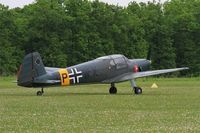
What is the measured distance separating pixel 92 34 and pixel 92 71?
54.6 m

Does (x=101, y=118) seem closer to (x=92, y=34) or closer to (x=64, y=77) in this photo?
(x=64, y=77)

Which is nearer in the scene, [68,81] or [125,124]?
[125,124]

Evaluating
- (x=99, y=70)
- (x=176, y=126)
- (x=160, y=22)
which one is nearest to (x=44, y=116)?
(x=176, y=126)

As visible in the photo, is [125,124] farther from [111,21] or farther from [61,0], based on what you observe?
[61,0]

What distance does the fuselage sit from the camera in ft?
101

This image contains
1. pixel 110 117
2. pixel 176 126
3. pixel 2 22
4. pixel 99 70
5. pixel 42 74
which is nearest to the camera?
pixel 176 126

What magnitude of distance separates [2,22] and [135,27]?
730 inches

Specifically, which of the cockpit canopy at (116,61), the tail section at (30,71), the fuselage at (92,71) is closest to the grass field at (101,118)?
the tail section at (30,71)

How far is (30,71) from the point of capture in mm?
30859

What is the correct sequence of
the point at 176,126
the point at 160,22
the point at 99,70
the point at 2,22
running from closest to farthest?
the point at 176,126
the point at 99,70
the point at 2,22
the point at 160,22

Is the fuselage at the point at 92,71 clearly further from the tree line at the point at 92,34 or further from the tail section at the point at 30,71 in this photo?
the tree line at the point at 92,34

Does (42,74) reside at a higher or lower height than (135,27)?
lower

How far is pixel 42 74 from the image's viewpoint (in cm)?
3102

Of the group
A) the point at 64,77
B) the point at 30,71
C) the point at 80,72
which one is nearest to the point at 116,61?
the point at 80,72
